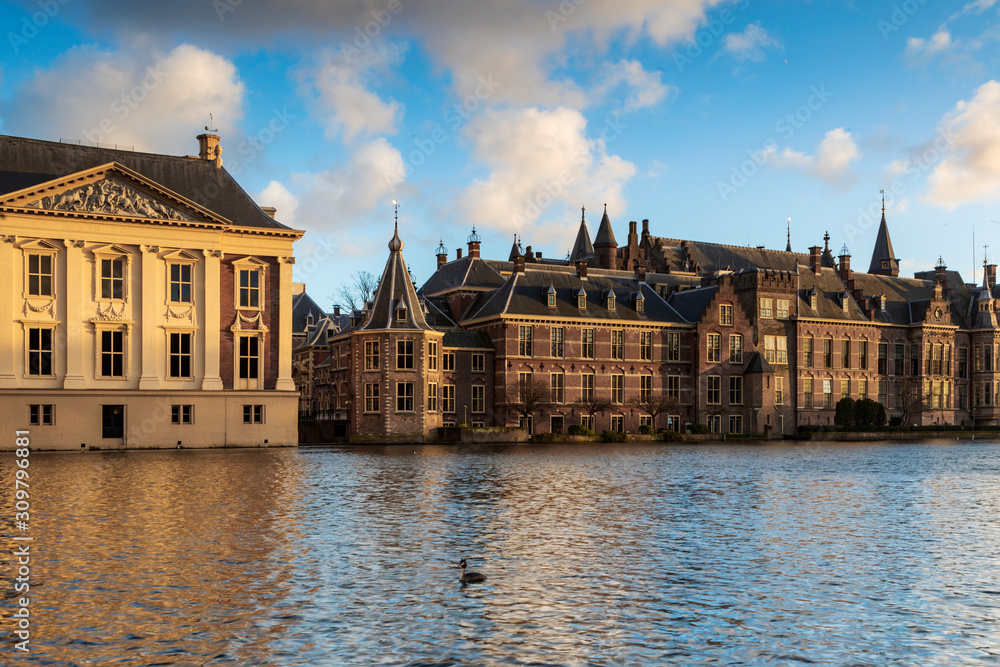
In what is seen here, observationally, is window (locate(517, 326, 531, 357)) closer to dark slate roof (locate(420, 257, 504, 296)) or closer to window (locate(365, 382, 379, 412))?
dark slate roof (locate(420, 257, 504, 296))

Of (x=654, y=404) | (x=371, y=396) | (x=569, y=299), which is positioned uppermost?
(x=569, y=299)

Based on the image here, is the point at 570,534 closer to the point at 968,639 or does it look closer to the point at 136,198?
the point at 968,639

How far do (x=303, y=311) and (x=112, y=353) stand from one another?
6358 cm

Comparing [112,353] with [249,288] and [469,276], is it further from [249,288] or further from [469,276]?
[469,276]

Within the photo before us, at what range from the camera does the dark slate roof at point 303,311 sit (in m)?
113

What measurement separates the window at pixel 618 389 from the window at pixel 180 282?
37403 mm

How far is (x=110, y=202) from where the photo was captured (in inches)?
2048

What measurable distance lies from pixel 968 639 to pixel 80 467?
32.4m

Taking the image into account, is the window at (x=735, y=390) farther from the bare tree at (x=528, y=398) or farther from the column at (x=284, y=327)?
the column at (x=284, y=327)

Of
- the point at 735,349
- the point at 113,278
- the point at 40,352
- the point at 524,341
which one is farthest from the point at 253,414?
the point at 735,349

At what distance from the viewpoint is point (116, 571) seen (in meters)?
14.8

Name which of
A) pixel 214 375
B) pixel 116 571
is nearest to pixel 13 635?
pixel 116 571

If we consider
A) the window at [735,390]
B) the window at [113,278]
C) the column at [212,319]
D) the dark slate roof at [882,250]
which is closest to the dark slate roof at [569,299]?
the window at [735,390]

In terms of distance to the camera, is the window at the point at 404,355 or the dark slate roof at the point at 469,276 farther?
the dark slate roof at the point at 469,276
